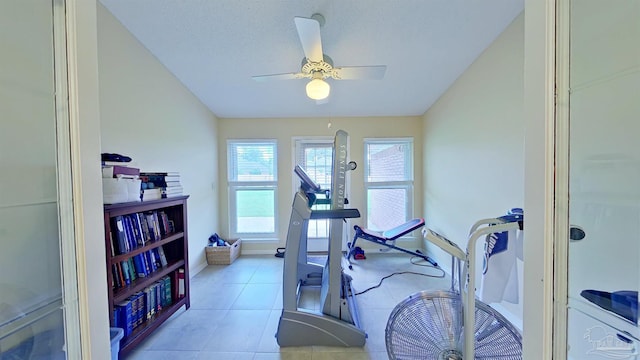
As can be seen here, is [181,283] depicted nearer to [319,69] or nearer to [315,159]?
[319,69]

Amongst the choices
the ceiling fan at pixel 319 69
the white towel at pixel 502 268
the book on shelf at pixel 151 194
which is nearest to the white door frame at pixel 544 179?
the white towel at pixel 502 268

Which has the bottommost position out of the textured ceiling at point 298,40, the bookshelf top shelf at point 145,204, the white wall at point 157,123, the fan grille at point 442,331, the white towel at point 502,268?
the fan grille at point 442,331

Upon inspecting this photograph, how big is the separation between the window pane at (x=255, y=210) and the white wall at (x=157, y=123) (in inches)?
15.4

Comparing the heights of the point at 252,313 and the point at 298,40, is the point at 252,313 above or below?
below

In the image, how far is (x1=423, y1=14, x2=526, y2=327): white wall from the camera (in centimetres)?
202

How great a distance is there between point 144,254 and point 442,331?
2.23m

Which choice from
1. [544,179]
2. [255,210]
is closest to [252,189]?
[255,210]

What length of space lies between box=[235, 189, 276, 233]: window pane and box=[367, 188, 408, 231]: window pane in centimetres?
169

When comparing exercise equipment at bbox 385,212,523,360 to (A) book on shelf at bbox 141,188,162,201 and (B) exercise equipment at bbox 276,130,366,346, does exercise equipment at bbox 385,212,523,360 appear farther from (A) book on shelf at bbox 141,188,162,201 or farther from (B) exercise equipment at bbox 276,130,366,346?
(A) book on shelf at bbox 141,188,162,201

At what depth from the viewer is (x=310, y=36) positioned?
170 cm

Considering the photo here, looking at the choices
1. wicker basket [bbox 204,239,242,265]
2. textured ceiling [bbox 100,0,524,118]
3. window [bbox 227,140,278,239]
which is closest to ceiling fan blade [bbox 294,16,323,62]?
textured ceiling [bbox 100,0,524,118]

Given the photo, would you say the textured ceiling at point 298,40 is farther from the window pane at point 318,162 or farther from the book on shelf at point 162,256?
the book on shelf at point 162,256

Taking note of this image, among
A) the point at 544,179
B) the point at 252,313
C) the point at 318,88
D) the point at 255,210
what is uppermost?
the point at 318,88

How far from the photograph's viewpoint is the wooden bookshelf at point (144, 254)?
172cm
